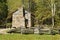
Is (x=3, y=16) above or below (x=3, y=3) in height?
below

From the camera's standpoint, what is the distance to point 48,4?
51.0 m

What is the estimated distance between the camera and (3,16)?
56531 millimetres

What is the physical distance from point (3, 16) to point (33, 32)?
28894 millimetres

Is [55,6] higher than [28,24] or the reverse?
higher

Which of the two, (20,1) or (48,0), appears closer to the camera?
(48,0)

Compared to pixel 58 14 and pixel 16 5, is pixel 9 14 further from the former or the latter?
pixel 58 14

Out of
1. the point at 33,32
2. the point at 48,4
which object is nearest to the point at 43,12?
the point at 48,4

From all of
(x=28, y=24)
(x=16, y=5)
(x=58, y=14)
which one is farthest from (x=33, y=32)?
(x=16, y=5)

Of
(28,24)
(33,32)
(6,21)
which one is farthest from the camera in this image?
(6,21)

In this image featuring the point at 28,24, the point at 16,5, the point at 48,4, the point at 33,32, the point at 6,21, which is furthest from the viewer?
the point at 16,5

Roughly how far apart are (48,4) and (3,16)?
13.3 metres

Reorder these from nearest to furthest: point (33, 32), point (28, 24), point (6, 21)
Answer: point (33, 32) < point (28, 24) < point (6, 21)

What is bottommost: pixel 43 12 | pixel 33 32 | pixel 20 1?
pixel 33 32

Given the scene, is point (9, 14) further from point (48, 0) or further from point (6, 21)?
point (48, 0)
